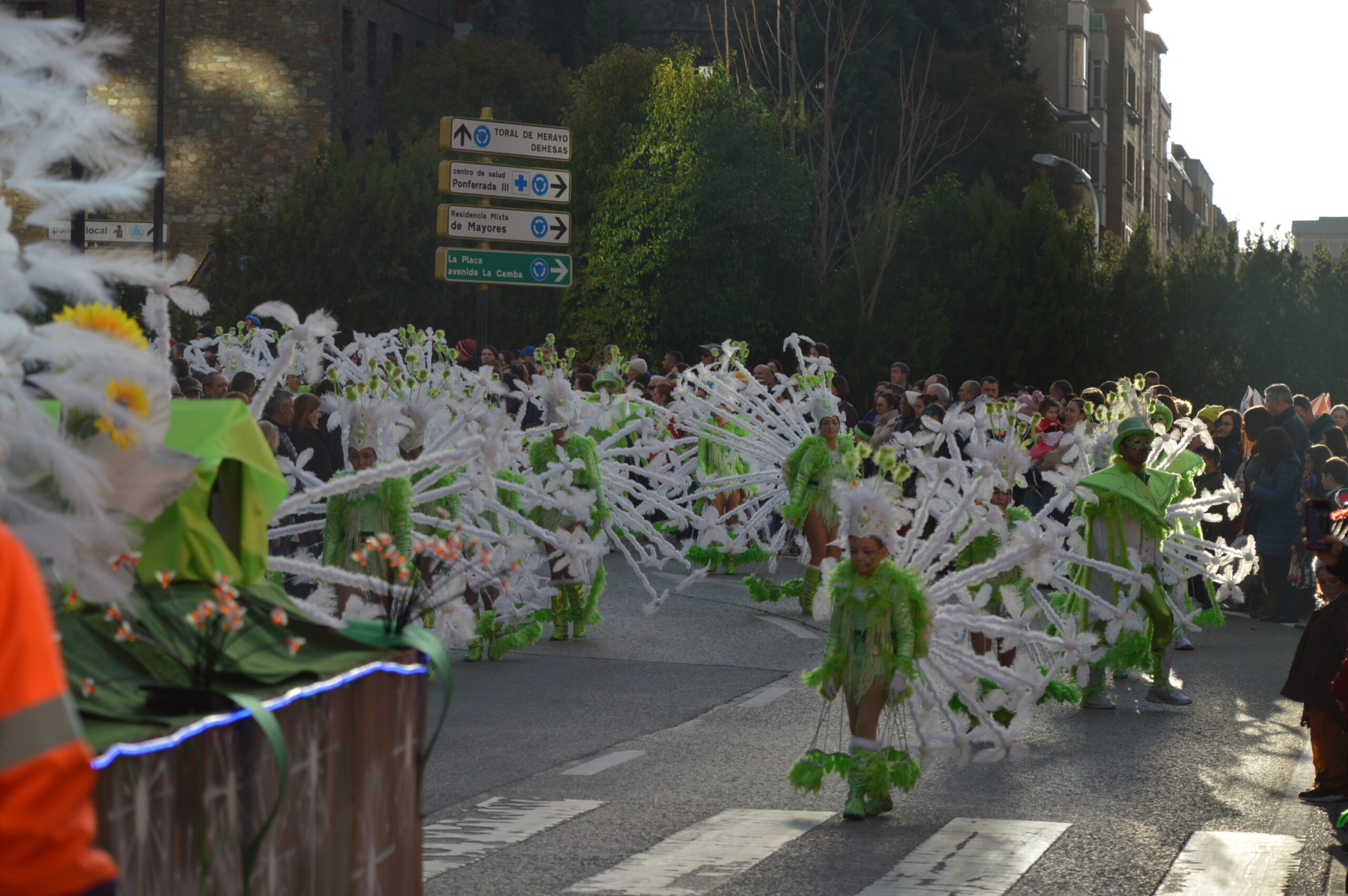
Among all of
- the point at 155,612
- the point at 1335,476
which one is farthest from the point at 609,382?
the point at 155,612

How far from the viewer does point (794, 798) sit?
786cm

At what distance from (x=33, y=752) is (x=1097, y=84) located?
243 ft

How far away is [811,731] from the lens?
9414mm

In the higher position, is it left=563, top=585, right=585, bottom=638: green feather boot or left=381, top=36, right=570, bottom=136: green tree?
left=381, top=36, right=570, bottom=136: green tree

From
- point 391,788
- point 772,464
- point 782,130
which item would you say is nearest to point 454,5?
point 782,130

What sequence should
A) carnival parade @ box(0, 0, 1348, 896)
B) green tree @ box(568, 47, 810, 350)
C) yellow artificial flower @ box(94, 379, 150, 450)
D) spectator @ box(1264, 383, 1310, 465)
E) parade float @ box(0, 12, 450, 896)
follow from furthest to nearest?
green tree @ box(568, 47, 810, 350) < spectator @ box(1264, 383, 1310, 465) < yellow artificial flower @ box(94, 379, 150, 450) < carnival parade @ box(0, 0, 1348, 896) < parade float @ box(0, 12, 450, 896)

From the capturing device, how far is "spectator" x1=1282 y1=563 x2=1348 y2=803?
7.89m

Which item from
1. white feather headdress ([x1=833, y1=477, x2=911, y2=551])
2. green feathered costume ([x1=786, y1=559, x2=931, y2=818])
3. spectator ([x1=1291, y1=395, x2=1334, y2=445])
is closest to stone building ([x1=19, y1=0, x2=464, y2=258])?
spectator ([x1=1291, y1=395, x2=1334, y2=445])

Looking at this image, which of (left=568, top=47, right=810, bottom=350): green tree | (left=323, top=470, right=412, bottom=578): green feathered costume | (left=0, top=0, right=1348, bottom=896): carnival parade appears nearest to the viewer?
(left=0, top=0, right=1348, bottom=896): carnival parade

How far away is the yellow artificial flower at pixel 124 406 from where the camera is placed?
356cm

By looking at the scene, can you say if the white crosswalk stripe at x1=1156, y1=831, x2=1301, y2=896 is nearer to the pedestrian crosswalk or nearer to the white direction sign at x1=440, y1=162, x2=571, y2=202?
the pedestrian crosswalk

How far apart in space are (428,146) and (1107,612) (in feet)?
107

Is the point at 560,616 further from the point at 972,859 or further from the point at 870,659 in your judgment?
the point at 972,859

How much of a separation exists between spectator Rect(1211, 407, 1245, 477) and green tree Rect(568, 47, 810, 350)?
17715 mm
